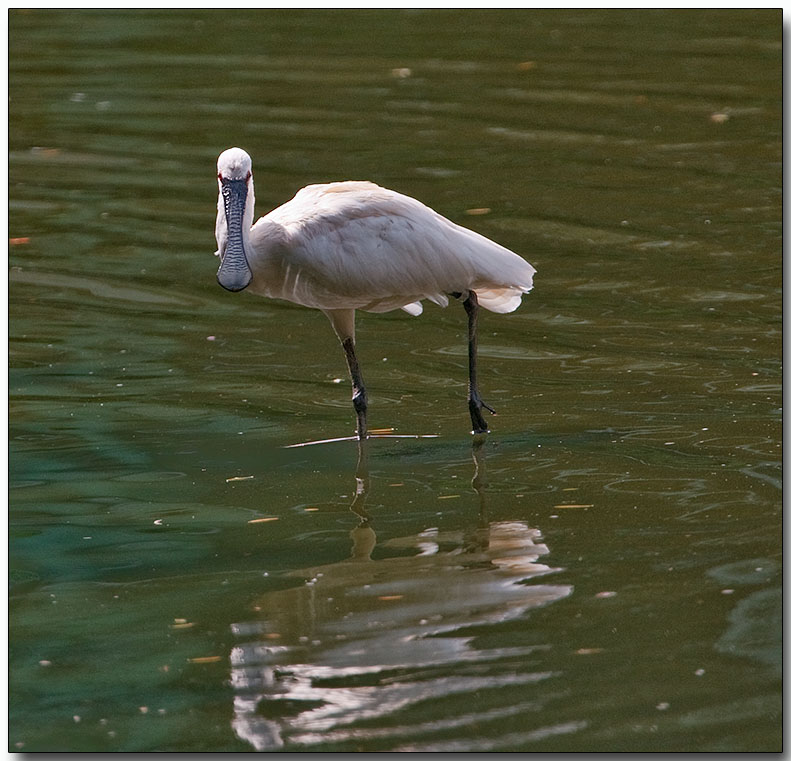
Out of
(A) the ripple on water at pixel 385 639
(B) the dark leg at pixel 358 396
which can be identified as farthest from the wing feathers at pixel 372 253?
(A) the ripple on water at pixel 385 639

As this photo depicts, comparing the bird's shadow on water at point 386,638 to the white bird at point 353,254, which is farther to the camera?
the white bird at point 353,254

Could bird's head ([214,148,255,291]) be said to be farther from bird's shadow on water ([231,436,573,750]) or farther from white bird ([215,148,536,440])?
bird's shadow on water ([231,436,573,750])

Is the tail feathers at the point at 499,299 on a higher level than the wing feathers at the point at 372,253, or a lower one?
lower

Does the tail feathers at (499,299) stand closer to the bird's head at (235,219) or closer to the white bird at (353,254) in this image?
the white bird at (353,254)

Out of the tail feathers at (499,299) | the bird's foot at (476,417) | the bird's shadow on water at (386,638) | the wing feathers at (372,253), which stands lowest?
the bird's shadow on water at (386,638)

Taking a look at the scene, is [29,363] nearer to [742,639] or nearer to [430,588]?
[430,588]

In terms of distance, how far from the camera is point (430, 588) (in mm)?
6250

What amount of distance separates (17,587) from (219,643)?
1.11 meters

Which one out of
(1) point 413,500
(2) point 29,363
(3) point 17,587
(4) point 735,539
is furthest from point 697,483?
(2) point 29,363

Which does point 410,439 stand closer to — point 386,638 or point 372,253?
point 372,253

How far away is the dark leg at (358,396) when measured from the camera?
27.3ft

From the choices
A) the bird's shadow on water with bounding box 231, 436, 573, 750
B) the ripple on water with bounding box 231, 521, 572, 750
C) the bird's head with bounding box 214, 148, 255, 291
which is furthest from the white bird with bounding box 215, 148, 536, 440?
the ripple on water with bounding box 231, 521, 572, 750

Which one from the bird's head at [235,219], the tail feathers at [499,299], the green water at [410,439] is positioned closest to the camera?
the green water at [410,439]

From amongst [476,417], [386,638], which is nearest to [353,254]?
[476,417]
